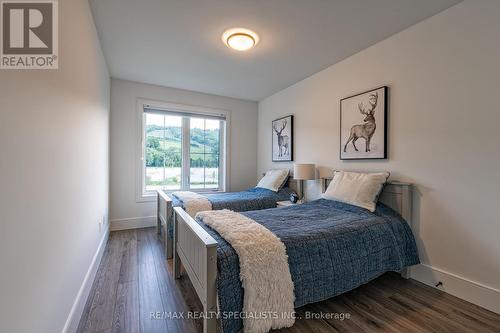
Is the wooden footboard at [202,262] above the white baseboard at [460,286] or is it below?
above

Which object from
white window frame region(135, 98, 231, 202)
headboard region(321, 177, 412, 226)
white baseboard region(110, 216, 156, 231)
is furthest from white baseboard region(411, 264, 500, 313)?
white baseboard region(110, 216, 156, 231)

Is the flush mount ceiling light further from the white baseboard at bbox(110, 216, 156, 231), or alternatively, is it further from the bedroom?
the white baseboard at bbox(110, 216, 156, 231)

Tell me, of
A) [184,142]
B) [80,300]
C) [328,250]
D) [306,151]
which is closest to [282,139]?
[306,151]

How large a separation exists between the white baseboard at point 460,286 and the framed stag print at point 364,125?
1.16 metres

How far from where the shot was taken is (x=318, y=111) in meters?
3.34

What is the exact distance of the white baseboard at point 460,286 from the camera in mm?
1762

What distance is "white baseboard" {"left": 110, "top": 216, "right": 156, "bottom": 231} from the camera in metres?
3.67

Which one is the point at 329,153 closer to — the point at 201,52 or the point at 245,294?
the point at 201,52

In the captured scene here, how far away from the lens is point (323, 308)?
5.88 feet

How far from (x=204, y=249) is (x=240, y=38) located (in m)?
2.09

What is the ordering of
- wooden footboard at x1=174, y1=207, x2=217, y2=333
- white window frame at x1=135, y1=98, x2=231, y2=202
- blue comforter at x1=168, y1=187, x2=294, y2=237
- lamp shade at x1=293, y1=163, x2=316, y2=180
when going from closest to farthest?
1. wooden footboard at x1=174, y1=207, x2=217, y2=333
2. blue comforter at x1=168, y1=187, x2=294, y2=237
3. lamp shade at x1=293, y1=163, x2=316, y2=180
4. white window frame at x1=135, y1=98, x2=231, y2=202

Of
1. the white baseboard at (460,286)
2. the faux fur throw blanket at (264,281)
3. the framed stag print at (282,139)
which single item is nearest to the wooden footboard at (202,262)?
the faux fur throw blanket at (264,281)

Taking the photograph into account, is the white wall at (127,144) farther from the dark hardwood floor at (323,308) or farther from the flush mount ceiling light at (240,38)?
the flush mount ceiling light at (240,38)

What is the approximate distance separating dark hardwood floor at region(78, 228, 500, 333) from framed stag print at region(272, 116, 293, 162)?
2251 mm
